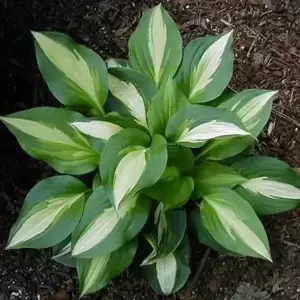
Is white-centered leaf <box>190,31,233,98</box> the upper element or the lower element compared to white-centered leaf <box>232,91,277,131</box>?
upper

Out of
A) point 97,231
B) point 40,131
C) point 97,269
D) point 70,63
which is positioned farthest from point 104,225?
point 70,63

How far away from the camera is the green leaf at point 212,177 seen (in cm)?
136

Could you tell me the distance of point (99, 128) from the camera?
1288 millimetres

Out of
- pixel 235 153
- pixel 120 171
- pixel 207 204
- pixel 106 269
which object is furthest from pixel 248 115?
pixel 106 269

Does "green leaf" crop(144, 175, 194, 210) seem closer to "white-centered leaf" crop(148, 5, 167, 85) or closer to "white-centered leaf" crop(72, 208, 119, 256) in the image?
"white-centered leaf" crop(72, 208, 119, 256)

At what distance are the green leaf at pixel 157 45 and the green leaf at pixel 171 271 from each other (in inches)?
15.0

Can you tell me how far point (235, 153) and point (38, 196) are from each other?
1.40 ft

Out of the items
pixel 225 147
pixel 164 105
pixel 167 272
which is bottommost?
pixel 167 272

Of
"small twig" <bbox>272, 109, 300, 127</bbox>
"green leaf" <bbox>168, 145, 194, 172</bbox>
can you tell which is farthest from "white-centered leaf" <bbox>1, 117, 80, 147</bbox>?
"small twig" <bbox>272, 109, 300, 127</bbox>

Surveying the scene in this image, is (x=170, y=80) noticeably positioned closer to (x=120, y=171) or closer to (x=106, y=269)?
(x=120, y=171)

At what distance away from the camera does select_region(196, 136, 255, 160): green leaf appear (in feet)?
4.43

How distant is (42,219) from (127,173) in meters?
0.25

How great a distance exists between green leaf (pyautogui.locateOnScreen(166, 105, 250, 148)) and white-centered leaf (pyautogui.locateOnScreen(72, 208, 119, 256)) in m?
0.20

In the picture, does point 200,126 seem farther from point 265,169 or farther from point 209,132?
point 265,169
